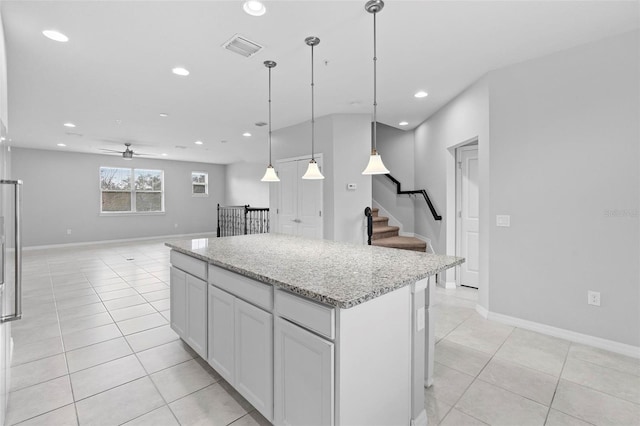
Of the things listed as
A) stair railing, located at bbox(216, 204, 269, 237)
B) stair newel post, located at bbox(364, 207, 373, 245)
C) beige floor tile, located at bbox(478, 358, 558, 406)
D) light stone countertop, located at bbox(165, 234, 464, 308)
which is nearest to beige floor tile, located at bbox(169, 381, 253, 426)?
light stone countertop, located at bbox(165, 234, 464, 308)

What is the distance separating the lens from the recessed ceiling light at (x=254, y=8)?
2.11m

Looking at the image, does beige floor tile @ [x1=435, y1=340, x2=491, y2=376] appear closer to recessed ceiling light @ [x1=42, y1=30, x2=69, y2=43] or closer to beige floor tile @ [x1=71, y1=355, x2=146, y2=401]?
beige floor tile @ [x1=71, y1=355, x2=146, y2=401]

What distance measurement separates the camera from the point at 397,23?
7.79 feet

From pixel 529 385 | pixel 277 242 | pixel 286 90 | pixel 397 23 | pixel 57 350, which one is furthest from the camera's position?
pixel 286 90

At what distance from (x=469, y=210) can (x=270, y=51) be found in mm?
3461

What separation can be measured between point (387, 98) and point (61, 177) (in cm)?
908

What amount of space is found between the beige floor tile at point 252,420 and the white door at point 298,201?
323cm

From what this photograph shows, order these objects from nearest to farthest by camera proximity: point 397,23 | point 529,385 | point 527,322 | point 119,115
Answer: point 529,385 < point 397,23 < point 527,322 < point 119,115

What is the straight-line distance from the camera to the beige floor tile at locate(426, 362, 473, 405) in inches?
80.8

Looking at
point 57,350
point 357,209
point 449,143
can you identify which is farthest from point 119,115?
point 449,143

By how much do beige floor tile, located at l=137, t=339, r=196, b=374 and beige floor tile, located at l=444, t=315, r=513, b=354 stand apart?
96.1 inches

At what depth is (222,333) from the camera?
82.0 inches

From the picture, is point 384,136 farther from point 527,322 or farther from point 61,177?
point 61,177

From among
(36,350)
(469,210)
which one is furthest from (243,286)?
(469,210)
